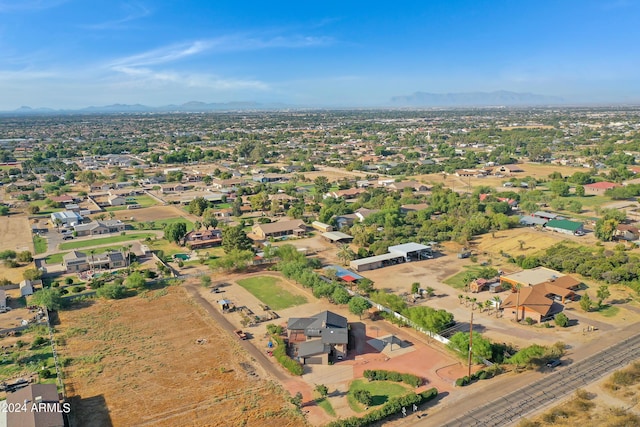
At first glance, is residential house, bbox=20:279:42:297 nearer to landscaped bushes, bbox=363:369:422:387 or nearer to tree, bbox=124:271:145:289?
tree, bbox=124:271:145:289

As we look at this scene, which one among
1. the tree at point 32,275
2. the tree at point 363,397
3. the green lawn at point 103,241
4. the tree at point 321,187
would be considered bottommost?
the tree at point 363,397

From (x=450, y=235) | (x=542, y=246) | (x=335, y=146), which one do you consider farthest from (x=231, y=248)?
(x=335, y=146)

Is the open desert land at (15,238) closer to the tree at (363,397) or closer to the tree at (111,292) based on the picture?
the tree at (111,292)

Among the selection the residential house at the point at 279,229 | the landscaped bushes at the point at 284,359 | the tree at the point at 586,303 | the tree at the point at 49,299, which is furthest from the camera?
the residential house at the point at 279,229

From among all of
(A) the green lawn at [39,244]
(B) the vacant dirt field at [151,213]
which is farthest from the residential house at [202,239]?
(A) the green lawn at [39,244]

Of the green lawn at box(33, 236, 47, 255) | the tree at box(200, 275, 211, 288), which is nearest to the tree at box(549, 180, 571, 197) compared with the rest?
the tree at box(200, 275, 211, 288)

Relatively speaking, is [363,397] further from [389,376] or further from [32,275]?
[32,275]
